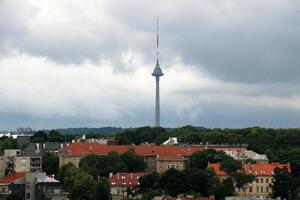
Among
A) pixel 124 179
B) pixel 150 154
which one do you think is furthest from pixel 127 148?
pixel 124 179

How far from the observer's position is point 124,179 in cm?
11319

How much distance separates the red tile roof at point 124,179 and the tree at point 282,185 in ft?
48.1

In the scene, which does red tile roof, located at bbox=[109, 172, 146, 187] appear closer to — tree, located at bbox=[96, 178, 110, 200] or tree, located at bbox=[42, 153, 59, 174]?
tree, located at bbox=[96, 178, 110, 200]

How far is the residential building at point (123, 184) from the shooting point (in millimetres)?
107450

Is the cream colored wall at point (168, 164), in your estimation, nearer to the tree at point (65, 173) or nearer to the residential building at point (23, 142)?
the tree at point (65, 173)

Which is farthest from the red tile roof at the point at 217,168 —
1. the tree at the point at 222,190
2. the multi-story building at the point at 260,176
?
the tree at the point at 222,190

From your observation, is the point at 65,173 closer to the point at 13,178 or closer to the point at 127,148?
the point at 13,178

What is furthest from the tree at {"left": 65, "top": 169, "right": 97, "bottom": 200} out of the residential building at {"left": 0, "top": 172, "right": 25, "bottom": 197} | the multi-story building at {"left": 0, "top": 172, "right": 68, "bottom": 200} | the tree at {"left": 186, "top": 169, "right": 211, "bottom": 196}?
the tree at {"left": 186, "top": 169, "right": 211, "bottom": 196}

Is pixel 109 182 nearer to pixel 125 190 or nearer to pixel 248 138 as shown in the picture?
pixel 125 190

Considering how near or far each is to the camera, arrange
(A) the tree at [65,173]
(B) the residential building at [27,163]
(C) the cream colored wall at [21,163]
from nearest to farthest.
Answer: (A) the tree at [65,173], (B) the residential building at [27,163], (C) the cream colored wall at [21,163]

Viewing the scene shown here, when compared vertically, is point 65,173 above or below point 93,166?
below

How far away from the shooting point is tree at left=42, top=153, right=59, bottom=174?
134 meters

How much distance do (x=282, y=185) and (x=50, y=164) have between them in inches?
1580

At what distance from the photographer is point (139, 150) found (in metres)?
150
